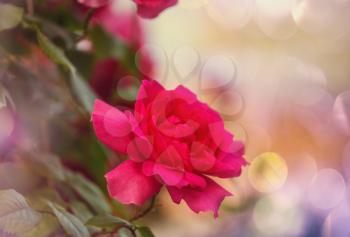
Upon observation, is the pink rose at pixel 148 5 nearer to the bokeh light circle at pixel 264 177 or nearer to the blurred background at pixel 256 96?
the blurred background at pixel 256 96

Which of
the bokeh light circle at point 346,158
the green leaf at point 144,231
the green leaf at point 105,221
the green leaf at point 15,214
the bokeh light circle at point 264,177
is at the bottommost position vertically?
the bokeh light circle at point 346,158

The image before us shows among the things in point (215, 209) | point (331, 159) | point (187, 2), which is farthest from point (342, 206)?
point (187, 2)

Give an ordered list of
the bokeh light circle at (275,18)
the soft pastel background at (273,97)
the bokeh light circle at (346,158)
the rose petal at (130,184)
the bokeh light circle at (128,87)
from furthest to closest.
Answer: the bokeh light circle at (275,18)
the bokeh light circle at (346,158)
the soft pastel background at (273,97)
the bokeh light circle at (128,87)
the rose petal at (130,184)

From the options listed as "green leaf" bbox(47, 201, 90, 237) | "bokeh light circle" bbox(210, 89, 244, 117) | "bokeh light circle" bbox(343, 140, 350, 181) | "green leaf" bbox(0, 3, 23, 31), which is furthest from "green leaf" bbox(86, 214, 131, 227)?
"bokeh light circle" bbox(343, 140, 350, 181)

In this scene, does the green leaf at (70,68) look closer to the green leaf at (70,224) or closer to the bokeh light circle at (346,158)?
the green leaf at (70,224)

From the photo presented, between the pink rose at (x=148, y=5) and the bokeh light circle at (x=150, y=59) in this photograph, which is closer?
the pink rose at (x=148, y=5)

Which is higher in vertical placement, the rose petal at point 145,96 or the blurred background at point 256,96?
the rose petal at point 145,96

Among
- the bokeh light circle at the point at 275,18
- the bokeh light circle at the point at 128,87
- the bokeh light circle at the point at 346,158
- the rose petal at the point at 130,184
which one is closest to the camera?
the rose petal at the point at 130,184

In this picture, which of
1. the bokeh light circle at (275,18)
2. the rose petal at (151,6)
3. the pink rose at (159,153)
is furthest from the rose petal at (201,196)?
the bokeh light circle at (275,18)
